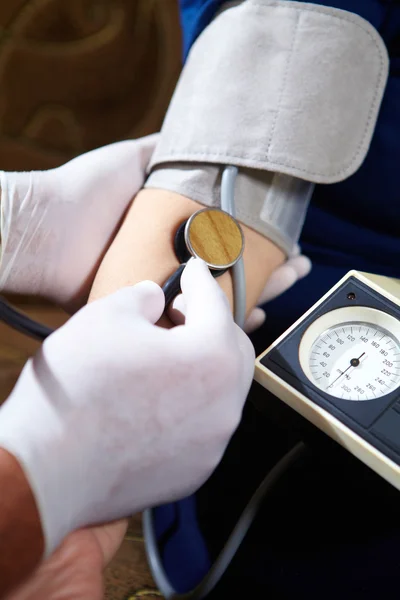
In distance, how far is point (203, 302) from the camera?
1.98ft

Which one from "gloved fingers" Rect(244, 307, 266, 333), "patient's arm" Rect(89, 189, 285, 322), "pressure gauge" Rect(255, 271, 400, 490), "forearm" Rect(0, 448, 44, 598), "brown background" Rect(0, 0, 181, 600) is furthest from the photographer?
"brown background" Rect(0, 0, 181, 600)

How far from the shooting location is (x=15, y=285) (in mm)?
708

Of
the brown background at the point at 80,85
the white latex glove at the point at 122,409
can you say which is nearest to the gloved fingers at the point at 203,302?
the white latex glove at the point at 122,409

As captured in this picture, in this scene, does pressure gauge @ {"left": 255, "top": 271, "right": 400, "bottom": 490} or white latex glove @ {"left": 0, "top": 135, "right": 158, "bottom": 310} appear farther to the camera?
white latex glove @ {"left": 0, "top": 135, "right": 158, "bottom": 310}

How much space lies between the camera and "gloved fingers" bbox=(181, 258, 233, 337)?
59 cm

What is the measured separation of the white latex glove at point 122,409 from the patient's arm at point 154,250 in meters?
0.07

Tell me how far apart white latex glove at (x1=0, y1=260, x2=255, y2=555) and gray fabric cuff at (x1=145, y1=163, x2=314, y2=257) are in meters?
0.16

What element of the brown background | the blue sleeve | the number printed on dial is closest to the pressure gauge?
the number printed on dial

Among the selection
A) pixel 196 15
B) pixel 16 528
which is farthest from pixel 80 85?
pixel 16 528

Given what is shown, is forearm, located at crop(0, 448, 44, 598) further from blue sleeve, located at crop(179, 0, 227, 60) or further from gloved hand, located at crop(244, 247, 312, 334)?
blue sleeve, located at crop(179, 0, 227, 60)

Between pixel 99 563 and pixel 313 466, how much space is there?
36 cm

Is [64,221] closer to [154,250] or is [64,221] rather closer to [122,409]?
[154,250]

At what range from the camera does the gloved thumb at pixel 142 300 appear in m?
0.59

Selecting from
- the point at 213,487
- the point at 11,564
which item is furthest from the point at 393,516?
the point at 11,564
